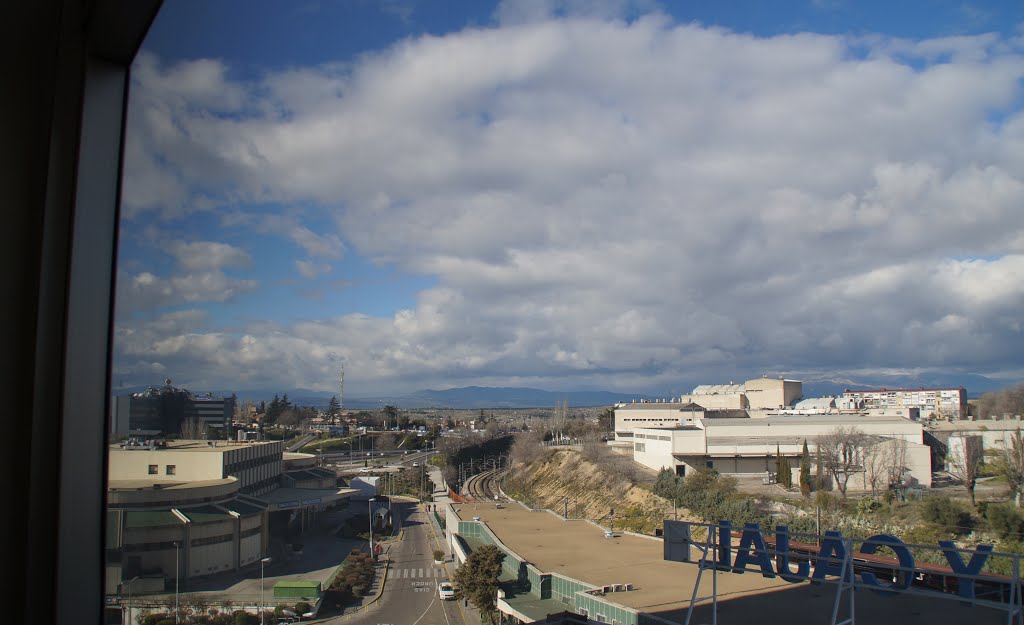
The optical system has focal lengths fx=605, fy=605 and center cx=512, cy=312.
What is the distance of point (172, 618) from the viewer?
2.68 meters

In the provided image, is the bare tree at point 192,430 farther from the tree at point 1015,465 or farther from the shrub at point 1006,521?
the tree at point 1015,465

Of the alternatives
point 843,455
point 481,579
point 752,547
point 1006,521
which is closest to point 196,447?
point 481,579

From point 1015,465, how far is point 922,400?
13021mm

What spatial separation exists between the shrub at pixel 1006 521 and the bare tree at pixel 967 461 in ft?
2.87

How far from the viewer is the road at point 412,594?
556 cm

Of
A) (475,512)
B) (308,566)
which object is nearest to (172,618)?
(308,566)

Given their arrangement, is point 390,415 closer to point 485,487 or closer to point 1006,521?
Result: point 485,487

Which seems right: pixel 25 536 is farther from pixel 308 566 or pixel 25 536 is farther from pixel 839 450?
pixel 839 450

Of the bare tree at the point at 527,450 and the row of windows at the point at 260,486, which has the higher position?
the row of windows at the point at 260,486

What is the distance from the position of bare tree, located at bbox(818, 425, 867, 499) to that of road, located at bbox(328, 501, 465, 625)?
8.77 metres

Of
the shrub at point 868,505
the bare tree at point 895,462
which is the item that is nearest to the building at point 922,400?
the bare tree at point 895,462

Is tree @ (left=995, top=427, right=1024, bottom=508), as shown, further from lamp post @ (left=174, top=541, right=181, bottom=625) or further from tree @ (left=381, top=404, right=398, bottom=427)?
tree @ (left=381, top=404, right=398, bottom=427)

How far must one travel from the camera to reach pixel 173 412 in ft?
9.39

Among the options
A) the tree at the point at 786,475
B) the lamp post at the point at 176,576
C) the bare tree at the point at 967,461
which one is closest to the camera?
the lamp post at the point at 176,576
